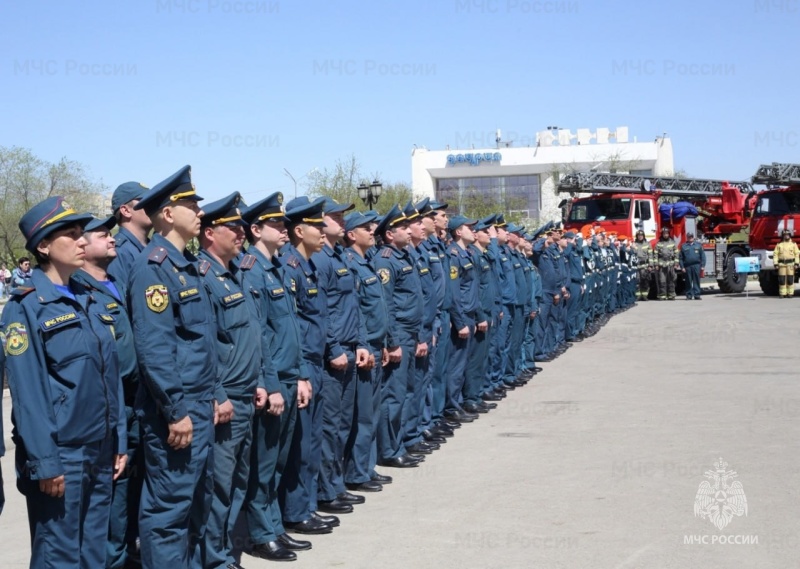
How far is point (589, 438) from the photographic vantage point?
887 cm

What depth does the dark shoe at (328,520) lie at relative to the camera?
20.7 feet

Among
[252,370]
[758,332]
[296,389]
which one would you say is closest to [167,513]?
[252,370]

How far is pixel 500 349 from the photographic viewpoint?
1174 cm

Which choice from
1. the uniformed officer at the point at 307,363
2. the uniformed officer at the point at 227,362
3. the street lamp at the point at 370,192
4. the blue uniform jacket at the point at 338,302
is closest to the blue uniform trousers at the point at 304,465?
the uniformed officer at the point at 307,363

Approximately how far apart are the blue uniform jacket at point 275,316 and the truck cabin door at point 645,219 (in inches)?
915

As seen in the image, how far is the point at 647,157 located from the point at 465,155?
18078 mm

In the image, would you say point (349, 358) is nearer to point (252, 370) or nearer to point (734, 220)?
point (252, 370)

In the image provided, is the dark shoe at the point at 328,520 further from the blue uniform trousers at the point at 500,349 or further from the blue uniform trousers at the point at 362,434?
the blue uniform trousers at the point at 500,349

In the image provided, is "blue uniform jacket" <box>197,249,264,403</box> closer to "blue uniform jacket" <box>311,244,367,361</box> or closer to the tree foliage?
"blue uniform jacket" <box>311,244,367,361</box>

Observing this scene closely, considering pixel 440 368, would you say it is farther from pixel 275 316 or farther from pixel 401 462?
pixel 275 316

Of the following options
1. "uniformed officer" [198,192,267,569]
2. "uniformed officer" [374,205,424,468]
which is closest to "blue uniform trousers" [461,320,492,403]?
"uniformed officer" [374,205,424,468]

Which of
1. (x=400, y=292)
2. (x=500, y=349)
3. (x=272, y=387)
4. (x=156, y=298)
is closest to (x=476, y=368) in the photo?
(x=500, y=349)

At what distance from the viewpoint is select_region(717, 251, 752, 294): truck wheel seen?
2959cm

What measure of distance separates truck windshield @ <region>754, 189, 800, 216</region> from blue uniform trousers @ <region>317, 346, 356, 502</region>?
23327 millimetres
